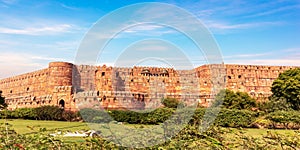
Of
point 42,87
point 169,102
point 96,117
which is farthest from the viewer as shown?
point 42,87

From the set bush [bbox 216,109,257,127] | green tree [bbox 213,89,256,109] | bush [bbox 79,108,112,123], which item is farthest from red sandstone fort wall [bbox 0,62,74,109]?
bush [bbox 79,108,112,123]

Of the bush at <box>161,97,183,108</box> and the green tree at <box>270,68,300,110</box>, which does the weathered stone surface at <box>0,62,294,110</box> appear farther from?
the green tree at <box>270,68,300,110</box>

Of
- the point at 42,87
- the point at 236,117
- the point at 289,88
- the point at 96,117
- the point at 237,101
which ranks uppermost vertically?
the point at 42,87

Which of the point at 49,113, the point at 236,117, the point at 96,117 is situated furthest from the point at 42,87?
the point at 96,117

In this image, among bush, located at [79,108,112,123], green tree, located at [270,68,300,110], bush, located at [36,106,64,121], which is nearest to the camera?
bush, located at [79,108,112,123]

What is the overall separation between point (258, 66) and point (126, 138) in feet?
124

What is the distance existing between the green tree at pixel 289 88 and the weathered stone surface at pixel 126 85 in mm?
5157

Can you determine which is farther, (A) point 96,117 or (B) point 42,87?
(B) point 42,87

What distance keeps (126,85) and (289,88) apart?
13825 millimetres

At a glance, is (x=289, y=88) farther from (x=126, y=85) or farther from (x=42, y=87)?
(x=42, y=87)

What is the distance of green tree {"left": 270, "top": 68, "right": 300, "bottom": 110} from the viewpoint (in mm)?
26719

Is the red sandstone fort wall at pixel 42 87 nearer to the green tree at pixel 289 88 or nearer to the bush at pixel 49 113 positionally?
the bush at pixel 49 113

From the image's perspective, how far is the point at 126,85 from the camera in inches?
1209

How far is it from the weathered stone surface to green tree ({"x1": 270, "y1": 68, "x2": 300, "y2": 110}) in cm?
516
